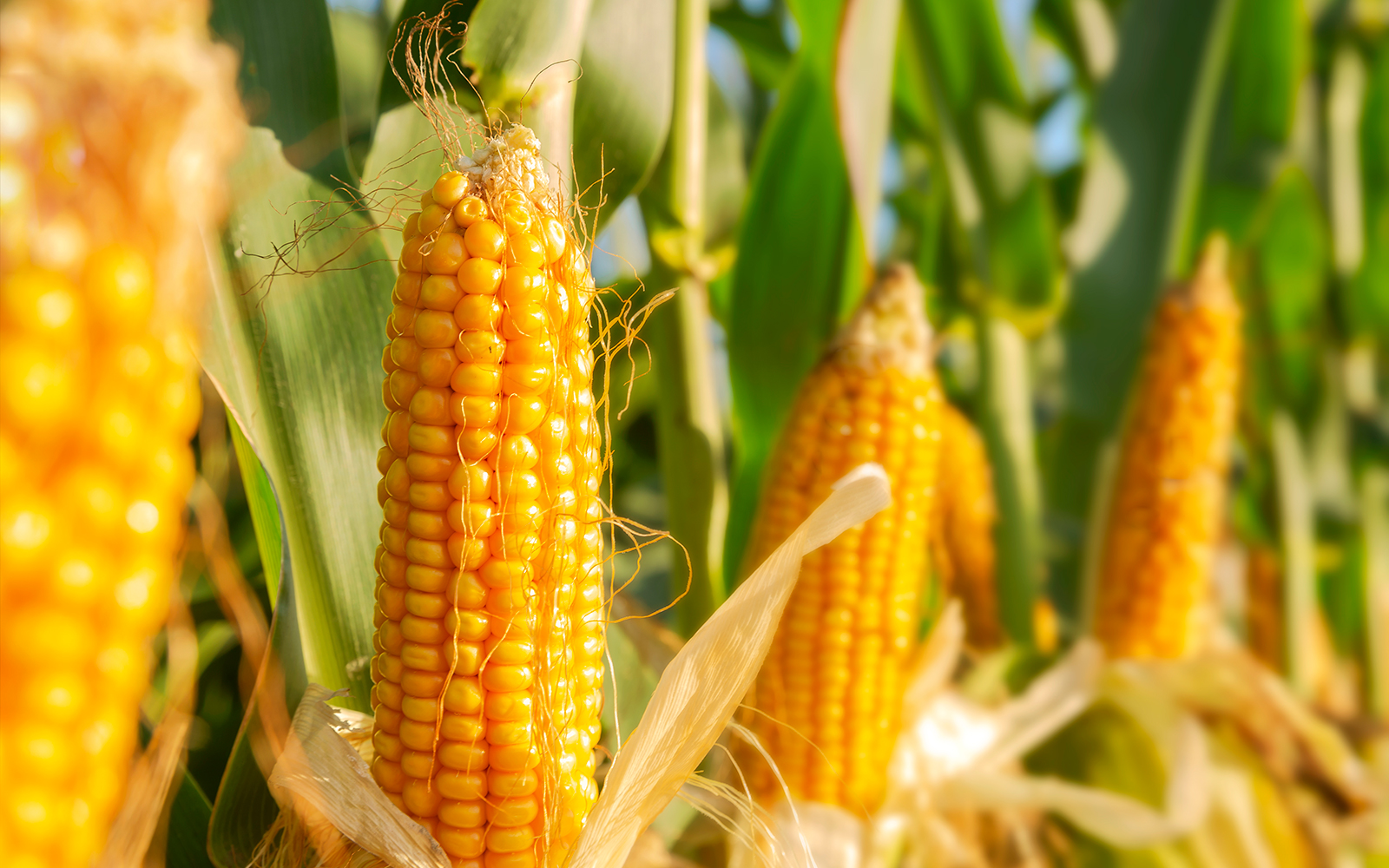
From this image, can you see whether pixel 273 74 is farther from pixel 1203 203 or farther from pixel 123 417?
pixel 1203 203

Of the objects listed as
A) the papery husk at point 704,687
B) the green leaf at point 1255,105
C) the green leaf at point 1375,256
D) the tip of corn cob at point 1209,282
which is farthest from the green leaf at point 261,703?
the green leaf at point 1375,256

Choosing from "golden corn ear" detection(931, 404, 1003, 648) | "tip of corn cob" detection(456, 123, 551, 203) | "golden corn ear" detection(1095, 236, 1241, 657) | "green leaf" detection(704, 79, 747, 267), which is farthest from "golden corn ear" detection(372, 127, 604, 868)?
"golden corn ear" detection(1095, 236, 1241, 657)

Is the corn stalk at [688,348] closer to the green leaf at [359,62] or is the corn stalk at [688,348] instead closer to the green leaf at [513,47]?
the green leaf at [513,47]

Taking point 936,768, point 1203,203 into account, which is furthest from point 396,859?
point 1203,203

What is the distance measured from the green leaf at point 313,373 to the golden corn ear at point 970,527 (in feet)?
2.35

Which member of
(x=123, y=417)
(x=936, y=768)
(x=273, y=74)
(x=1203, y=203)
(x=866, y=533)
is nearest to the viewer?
(x=123, y=417)

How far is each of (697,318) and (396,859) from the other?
0.49m

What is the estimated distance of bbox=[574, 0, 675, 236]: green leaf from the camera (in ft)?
1.77

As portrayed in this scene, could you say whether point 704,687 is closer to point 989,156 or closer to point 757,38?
point 989,156

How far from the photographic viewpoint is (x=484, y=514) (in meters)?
0.33

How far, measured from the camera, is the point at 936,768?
78 cm

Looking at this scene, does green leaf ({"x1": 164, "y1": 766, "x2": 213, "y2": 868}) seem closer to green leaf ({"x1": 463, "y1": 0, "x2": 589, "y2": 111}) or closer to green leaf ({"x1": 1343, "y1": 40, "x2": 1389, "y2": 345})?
green leaf ({"x1": 463, "y1": 0, "x2": 589, "y2": 111})

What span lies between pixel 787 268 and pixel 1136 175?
0.66m

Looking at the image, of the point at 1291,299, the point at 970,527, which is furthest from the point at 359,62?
the point at 1291,299
